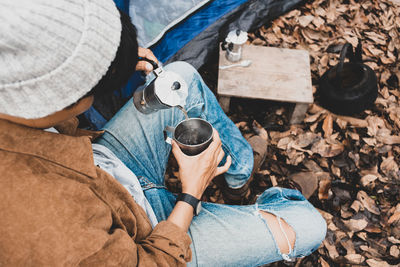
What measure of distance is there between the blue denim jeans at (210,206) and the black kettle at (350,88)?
1.13 m

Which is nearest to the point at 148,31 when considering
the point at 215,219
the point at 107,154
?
the point at 107,154

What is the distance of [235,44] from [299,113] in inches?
30.5

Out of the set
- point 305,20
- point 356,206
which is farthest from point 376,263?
point 305,20

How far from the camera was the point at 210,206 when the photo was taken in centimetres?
149

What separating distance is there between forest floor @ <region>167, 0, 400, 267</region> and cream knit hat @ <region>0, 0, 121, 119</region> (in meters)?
1.57

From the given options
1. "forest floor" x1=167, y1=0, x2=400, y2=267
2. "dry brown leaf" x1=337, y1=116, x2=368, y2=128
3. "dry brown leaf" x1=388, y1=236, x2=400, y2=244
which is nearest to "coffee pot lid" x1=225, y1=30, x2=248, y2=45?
"forest floor" x1=167, y1=0, x2=400, y2=267

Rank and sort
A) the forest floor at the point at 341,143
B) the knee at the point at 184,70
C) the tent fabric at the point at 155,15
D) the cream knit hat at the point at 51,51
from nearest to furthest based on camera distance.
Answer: the cream knit hat at the point at 51,51 → the knee at the point at 184,70 → the forest floor at the point at 341,143 → the tent fabric at the point at 155,15

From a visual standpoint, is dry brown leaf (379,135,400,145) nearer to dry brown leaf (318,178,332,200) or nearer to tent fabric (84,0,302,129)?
dry brown leaf (318,178,332,200)

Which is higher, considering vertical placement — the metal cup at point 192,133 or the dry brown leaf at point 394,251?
the metal cup at point 192,133

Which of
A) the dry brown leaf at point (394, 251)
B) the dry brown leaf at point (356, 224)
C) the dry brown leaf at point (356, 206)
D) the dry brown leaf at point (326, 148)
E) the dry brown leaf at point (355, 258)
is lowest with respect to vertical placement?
the dry brown leaf at point (355, 258)

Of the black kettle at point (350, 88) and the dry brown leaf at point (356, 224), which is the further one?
the black kettle at point (350, 88)

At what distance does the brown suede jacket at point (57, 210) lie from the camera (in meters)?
0.80

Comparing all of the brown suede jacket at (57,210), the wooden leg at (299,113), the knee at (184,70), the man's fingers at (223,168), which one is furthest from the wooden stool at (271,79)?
the brown suede jacket at (57,210)

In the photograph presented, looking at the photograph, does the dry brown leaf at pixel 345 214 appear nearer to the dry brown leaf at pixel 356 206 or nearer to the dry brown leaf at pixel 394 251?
the dry brown leaf at pixel 356 206
